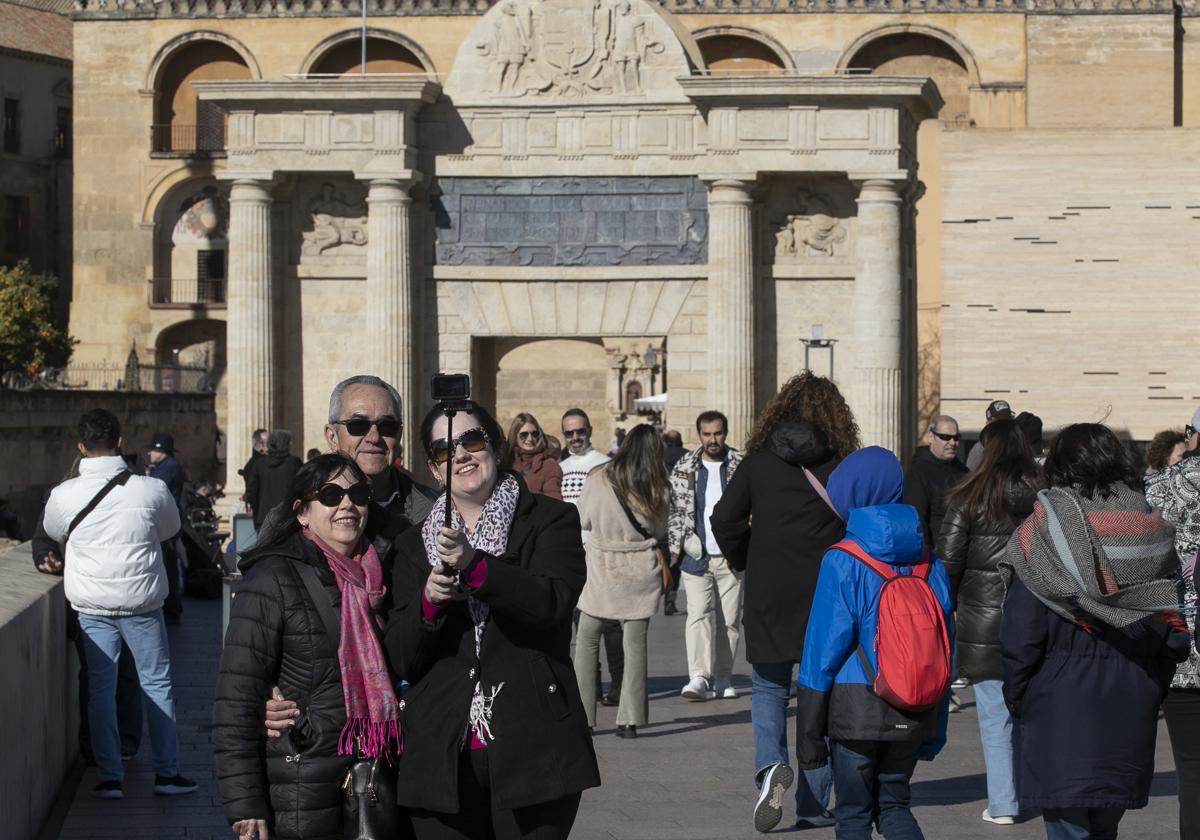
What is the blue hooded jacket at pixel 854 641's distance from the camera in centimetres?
727

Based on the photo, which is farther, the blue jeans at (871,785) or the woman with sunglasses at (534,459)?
the woman with sunglasses at (534,459)

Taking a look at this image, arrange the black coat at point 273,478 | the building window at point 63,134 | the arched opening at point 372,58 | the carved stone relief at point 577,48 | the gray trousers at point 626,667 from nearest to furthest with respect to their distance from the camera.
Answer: the gray trousers at point 626,667 < the black coat at point 273,478 < the carved stone relief at point 577,48 < the arched opening at point 372,58 < the building window at point 63,134

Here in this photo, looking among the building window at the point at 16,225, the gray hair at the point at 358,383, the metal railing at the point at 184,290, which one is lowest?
the gray hair at the point at 358,383

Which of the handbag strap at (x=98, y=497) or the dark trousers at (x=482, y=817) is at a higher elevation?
the handbag strap at (x=98, y=497)

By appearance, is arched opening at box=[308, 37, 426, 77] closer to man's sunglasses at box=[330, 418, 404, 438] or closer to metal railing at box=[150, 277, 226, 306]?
metal railing at box=[150, 277, 226, 306]

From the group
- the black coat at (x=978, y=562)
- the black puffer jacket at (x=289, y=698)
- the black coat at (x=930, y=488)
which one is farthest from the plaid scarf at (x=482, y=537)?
the black coat at (x=930, y=488)

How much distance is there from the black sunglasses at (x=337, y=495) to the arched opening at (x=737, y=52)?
50.6 meters

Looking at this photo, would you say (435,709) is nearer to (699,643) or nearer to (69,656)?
(69,656)

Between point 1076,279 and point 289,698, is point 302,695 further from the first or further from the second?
point 1076,279

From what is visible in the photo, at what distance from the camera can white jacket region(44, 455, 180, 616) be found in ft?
32.1

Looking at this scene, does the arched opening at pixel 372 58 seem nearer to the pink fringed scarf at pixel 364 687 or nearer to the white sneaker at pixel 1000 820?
the white sneaker at pixel 1000 820

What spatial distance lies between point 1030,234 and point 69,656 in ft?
82.5

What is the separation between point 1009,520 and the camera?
9.67 m

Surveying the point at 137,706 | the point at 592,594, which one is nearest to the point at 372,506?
the point at 137,706
